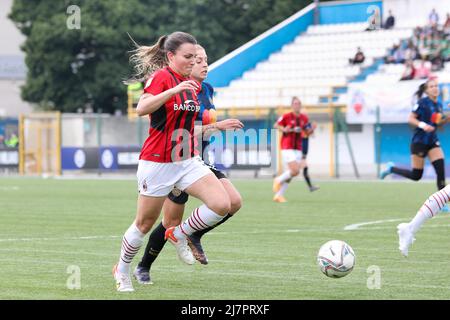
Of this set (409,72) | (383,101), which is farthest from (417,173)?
(409,72)

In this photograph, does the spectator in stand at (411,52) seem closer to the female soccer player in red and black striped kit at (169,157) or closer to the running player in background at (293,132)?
the running player in background at (293,132)

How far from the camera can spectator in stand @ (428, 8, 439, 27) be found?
4128 centimetres

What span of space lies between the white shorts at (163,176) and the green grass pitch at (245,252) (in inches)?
33.1

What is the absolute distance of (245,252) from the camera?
475 inches

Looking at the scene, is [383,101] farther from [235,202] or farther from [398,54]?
[235,202]

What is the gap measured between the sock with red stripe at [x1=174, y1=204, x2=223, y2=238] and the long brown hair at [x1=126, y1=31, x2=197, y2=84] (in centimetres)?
124

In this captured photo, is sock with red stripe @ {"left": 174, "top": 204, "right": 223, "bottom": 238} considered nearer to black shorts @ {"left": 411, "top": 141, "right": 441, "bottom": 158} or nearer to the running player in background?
black shorts @ {"left": 411, "top": 141, "right": 441, "bottom": 158}

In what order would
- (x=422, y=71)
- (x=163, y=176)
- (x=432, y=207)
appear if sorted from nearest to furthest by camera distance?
1. (x=163, y=176)
2. (x=432, y=207)
3. (x=422, y=71)

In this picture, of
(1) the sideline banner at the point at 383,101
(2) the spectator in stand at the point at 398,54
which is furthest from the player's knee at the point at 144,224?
(2) the spectator in stand at the point at 398,54

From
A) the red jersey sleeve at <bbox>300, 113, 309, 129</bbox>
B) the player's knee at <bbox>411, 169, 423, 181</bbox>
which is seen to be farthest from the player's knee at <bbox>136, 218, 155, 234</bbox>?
the red jersey sleeve at <bbox>300, 113, 309, 129</bbox>

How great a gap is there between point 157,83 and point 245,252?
3892 mm

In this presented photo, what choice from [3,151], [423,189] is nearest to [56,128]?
[3,151]

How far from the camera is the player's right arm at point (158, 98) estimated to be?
8.24 meters
